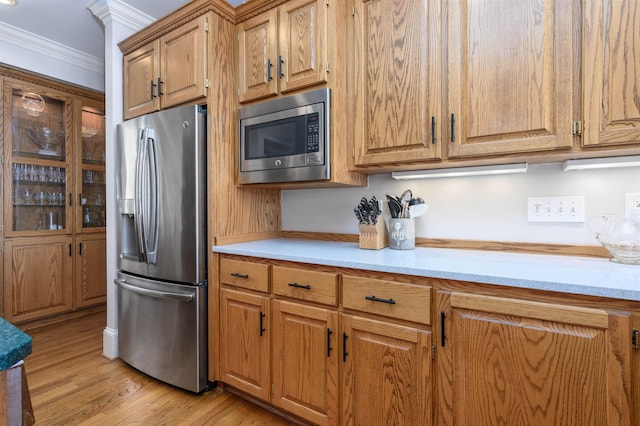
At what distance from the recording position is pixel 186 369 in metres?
1.89

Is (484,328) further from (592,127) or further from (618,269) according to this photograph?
(592,127)

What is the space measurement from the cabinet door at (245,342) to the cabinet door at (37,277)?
2.27 m

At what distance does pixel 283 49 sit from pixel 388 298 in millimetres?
1439

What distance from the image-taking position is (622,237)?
1.26 m

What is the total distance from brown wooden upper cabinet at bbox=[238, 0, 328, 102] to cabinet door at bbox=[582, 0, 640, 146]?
1095mm

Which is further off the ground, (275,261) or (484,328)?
(275,261)

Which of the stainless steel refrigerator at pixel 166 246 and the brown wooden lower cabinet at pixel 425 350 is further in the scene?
the stainless steel refrigerator at pixel 166 246

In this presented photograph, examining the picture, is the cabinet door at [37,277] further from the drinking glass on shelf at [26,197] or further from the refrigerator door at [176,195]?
the refrigerator door at [176,195]

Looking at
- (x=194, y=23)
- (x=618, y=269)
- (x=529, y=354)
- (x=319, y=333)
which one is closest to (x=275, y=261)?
(x=319, y=333)

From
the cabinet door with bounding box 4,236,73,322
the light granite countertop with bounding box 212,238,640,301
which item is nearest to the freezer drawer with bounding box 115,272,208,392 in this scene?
the light granite countertop with bounding box 212,238,640,301

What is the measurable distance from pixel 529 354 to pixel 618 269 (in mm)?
Result: 494

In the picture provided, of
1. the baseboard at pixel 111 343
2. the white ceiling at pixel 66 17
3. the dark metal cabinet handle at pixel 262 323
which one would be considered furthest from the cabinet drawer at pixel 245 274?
the white ceiling at pixel 66 17

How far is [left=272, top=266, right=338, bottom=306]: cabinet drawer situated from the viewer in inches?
56.9

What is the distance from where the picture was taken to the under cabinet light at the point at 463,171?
59.9 inches
